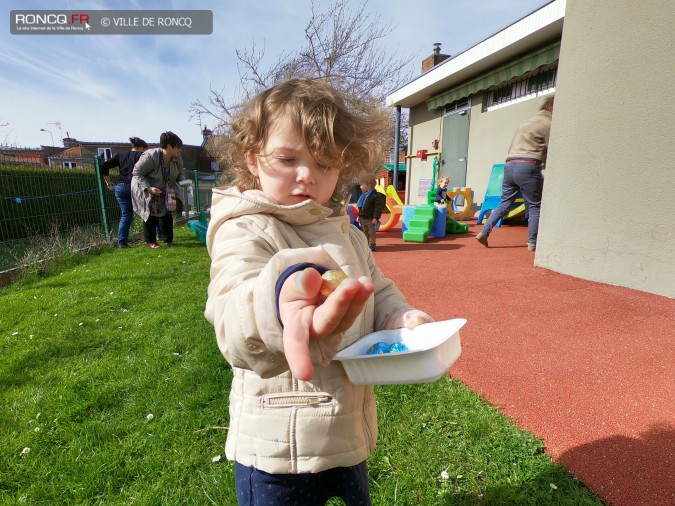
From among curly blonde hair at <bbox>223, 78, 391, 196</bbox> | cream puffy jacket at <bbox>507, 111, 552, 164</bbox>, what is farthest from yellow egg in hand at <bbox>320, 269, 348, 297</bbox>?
cream puffy jacket at <bbox>507, 111, 552, 164</bbox>

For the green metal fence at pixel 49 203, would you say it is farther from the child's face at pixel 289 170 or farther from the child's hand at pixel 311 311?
the child's hand at pixel 311 311

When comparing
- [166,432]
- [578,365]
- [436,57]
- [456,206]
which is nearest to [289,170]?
[166,432]

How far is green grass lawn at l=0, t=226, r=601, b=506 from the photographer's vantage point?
1.74 m

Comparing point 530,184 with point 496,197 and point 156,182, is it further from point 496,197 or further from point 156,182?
point 156,182

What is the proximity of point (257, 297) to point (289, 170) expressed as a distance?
60cm

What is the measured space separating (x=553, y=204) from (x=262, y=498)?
466 cm

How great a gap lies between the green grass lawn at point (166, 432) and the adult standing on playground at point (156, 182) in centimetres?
366

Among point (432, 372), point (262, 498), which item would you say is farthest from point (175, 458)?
point (432, 372)

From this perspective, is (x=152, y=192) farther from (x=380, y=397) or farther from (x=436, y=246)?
(x=380, y=397)

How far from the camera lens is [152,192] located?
673cm

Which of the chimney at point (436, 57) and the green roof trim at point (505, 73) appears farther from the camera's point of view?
the chimney at point (436, 57)

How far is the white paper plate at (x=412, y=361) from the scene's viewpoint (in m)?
0.79

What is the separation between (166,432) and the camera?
213 centimetres

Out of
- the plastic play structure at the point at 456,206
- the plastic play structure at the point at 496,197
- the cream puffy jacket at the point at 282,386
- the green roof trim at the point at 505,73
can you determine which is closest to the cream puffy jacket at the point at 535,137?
the green roof trim at the point at 505,73
